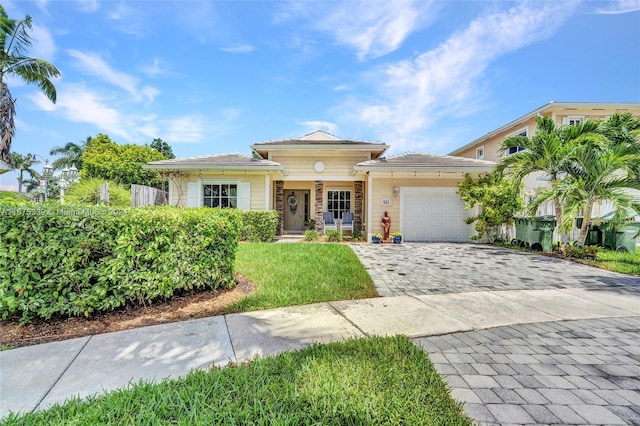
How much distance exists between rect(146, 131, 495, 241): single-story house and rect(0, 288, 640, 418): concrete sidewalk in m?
7.69

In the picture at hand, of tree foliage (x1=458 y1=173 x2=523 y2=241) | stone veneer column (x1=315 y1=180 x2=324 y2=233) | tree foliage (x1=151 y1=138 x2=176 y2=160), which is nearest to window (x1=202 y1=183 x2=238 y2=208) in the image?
stone veneer column (x1=315 y1=180 x2=324 y2=233)

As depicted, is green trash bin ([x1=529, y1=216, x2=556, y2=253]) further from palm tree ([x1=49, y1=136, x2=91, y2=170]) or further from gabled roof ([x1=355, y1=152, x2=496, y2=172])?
palm tree ([x1=49, y1=136, x2=91, y2=170])

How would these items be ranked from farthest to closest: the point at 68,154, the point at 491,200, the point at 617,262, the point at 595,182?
the point at 68,154 → the point at 491,200 → the point at 595,182 → the point at 617,262

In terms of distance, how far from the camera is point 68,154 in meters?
33.4

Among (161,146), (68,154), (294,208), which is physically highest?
(161,146)

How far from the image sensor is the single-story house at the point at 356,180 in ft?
39.5

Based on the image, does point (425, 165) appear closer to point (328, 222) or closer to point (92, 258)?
point (328, 222)

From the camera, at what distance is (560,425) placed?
1776 mm

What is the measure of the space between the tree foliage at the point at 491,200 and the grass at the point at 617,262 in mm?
2940

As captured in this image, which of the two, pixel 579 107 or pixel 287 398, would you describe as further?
pixel 579 107

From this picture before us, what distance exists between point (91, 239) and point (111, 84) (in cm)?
1202

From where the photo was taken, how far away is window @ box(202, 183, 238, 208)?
42.1 ft

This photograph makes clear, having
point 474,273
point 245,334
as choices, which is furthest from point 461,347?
point 474,273

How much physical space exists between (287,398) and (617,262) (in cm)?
1025
